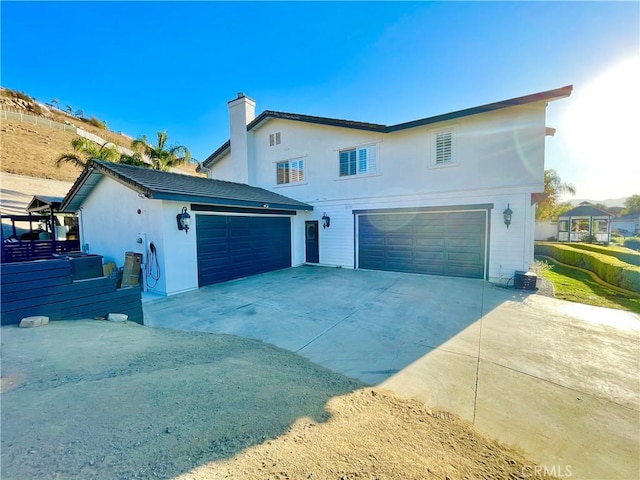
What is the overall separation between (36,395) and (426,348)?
4775 millimetres

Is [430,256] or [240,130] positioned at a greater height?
[240,130]

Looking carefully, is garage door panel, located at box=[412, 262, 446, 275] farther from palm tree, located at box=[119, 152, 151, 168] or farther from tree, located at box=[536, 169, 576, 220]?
tree, located at box=[536, 169, 576, 220]

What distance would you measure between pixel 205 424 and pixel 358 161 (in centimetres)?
1109

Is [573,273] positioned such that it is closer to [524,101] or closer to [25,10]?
[524,101]

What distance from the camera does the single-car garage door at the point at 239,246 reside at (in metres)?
8.91

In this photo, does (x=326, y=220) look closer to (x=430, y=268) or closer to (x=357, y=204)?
(x=357, y=204)

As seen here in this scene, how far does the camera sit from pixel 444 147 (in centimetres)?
998

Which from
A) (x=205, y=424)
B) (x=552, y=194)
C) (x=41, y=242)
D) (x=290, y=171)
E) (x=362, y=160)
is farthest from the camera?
(x=552, y=194)

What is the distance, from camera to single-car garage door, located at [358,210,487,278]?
31.6 feet

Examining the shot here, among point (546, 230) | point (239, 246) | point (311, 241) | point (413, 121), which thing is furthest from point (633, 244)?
point (239, 246)

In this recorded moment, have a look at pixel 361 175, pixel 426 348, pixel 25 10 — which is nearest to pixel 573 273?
pixel 361 175

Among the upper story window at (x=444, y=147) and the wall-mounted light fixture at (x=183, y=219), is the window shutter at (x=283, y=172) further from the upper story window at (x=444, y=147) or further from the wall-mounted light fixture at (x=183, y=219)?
the upper story window at (x=444, y=147)

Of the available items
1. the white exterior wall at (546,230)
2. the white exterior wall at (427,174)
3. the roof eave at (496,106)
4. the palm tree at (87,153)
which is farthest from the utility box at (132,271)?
the white exterior wall at (546,230)

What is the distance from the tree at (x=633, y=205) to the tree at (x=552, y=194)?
2446 cm
